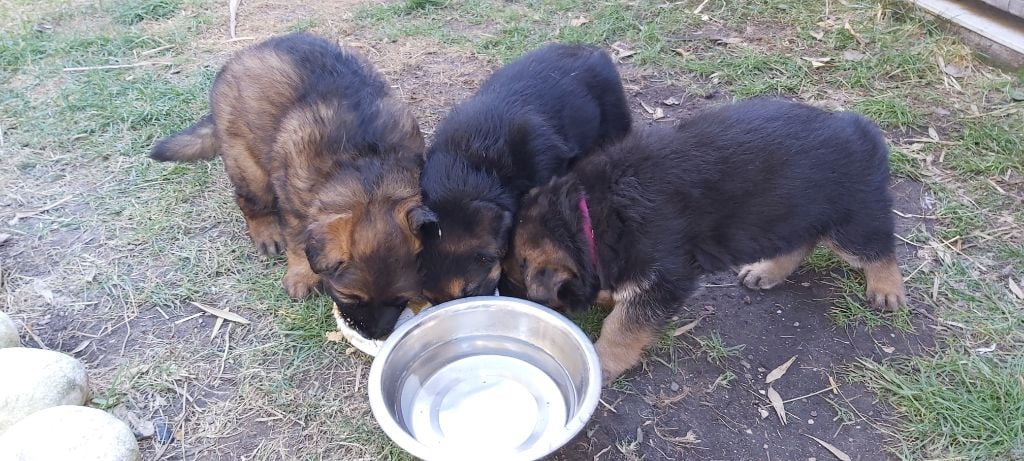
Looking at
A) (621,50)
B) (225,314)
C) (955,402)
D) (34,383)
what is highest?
(34,383)

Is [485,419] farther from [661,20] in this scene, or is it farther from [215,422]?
[661,20]

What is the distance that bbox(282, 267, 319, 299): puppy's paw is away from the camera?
3.88 m

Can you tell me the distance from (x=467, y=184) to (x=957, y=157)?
10.9 feet

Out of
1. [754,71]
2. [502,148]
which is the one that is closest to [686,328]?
[502,148]

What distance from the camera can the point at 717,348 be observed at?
357 cm

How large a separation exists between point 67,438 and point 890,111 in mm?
5148

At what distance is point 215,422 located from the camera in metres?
3.29

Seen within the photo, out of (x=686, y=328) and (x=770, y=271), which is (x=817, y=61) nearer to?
(x=770, y=271)

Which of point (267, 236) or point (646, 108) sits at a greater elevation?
point (267, 236)

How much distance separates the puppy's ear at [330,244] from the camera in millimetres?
3086

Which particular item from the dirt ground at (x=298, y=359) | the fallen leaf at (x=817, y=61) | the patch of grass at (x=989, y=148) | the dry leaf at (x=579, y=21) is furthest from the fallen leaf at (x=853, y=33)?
the dry leaf at (x=579, y=21)

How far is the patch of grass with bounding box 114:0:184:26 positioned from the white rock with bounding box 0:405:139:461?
507cm

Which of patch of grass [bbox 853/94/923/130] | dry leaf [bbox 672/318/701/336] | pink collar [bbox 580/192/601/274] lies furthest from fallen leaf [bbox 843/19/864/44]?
pink collar [bbox 580/192/601/274]

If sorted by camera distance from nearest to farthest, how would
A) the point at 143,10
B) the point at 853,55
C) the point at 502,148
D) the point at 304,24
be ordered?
the point at 502,148
the point at 853,55
the point at 304,24
the point at 143,10
